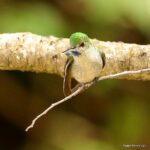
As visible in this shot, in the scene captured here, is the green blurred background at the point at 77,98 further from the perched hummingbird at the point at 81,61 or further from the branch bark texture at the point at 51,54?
the perched hummingbird at the point at 81,61

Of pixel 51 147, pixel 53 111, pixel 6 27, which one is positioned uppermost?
pixel 6 27

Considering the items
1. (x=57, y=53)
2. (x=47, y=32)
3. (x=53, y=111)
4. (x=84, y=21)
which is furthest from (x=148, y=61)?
(x=53, y=111)

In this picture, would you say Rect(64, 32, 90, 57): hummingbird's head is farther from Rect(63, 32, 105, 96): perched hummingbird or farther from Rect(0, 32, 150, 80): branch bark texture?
Rect(0, 32, 150, 80): branch bark texture

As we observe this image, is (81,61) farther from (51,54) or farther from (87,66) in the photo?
(51,54)

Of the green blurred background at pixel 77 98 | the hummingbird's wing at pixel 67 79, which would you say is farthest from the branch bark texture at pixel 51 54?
the green blurred background at pixel 77 98

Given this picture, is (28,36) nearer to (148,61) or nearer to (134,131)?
(148,61)

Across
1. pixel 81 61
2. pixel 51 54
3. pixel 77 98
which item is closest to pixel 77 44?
pixel 81 61
